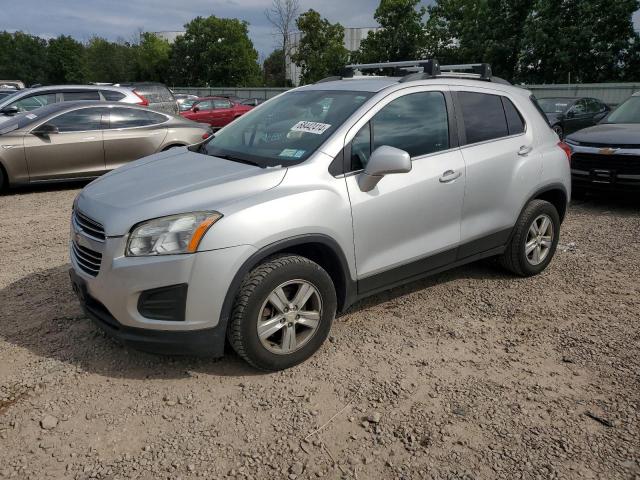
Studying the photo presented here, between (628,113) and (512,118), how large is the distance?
17.4 ft

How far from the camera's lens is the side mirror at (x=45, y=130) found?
7.96m

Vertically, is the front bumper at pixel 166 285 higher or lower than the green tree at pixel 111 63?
lower

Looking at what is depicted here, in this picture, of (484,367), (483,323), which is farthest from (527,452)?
(483,323)

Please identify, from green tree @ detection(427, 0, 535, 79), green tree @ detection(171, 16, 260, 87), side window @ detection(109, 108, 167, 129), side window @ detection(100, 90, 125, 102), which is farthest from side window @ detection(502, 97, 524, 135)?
green tree @ detection(171, 16, 260, 87)

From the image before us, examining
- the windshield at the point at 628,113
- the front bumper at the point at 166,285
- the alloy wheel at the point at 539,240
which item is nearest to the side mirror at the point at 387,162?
the front bumper at the point at 166,285

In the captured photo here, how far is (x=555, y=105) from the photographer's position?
1562 cm

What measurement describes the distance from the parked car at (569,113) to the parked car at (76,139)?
1106cm

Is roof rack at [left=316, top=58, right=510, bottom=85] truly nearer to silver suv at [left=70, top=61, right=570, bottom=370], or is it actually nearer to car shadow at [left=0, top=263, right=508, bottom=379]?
silver suv at [left=70, top=61, right=570, bottom=370]

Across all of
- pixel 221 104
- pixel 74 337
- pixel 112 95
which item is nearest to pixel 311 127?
pixel 74 337

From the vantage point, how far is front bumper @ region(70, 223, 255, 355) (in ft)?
9.03

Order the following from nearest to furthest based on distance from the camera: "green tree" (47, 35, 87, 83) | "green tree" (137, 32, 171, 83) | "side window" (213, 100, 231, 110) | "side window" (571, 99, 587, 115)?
"side window" (571, 99, 587, 115) < "side window" (213, 100, 231, 110) < "green tree" (137, 32, 171, 83) < "green tree" (47, 35, 87, 83)

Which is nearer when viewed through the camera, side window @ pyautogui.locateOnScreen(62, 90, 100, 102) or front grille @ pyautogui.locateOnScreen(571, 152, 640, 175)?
front grille @ pyautogui.locateOnScreen(571, 152, 640, 175)

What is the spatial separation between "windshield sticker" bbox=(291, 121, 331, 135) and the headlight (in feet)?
3.29

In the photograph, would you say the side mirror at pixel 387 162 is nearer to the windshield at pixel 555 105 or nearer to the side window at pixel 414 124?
the side window at pixel 414 124
